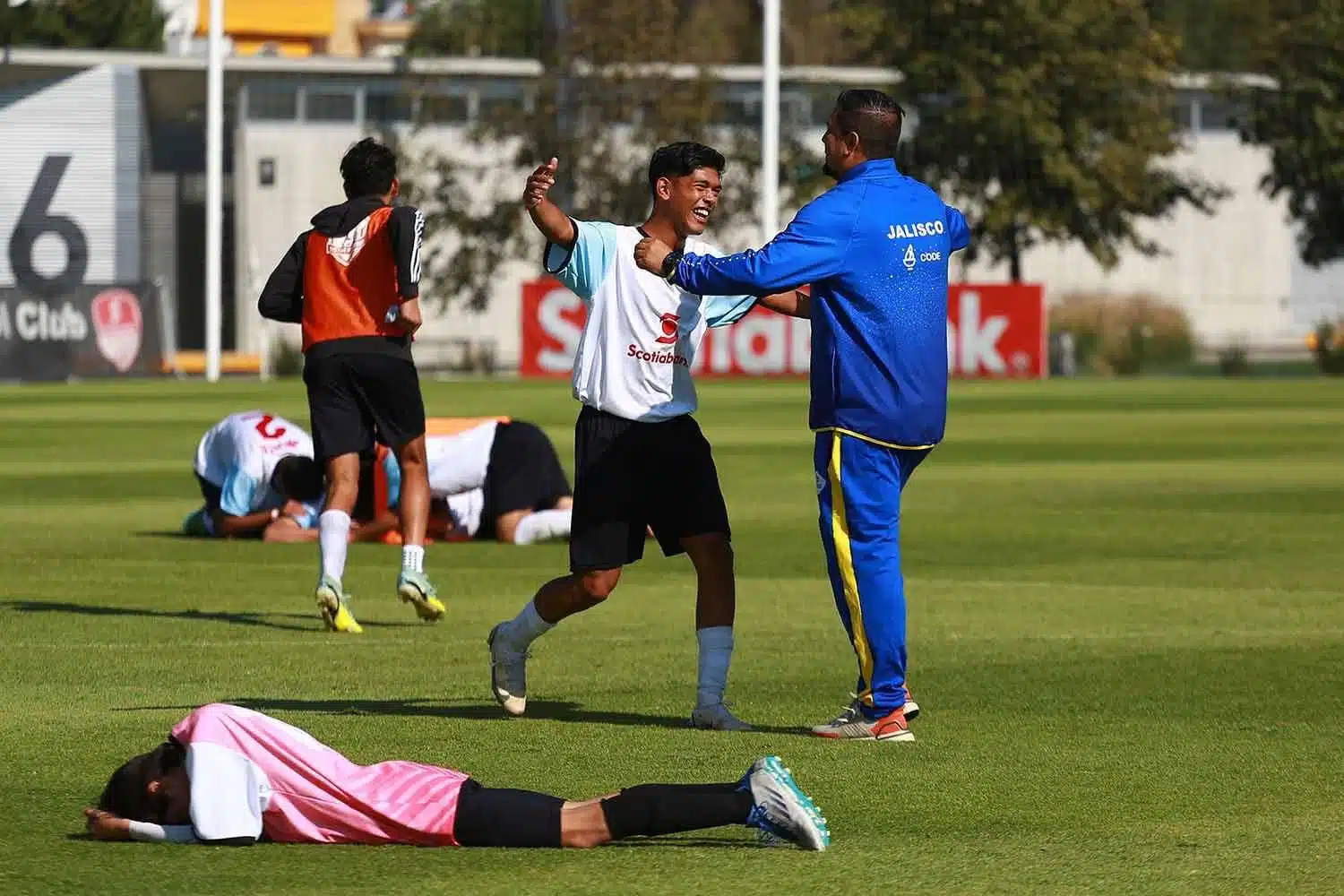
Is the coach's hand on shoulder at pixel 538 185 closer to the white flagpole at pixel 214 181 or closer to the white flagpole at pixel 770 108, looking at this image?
the white flagpole at pixel 214 181

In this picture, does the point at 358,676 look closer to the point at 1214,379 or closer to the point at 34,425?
the point at 34,425

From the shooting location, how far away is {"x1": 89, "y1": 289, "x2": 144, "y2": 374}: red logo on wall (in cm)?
4312

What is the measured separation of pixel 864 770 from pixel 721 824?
161cm

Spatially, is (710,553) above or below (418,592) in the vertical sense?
above

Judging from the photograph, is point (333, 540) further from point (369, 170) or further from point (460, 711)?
point (460, 711)

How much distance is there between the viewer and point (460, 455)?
53.5ft

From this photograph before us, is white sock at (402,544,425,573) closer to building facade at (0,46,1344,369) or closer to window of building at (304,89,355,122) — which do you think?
building facade at (0,46,1344,369)

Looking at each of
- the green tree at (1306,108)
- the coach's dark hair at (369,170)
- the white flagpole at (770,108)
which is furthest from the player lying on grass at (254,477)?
the green tree at (1306,108)

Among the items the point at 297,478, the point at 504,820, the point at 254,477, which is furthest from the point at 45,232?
the point at 504,820

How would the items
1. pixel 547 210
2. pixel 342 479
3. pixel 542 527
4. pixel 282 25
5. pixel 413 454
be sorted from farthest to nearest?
pixel 282 25 → pixel 542 527 → pixel 413 454 → pixel 342 479 → pixel 547 210

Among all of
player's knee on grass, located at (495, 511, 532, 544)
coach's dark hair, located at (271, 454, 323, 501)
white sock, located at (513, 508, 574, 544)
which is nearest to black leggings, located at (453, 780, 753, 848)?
coach's dark hair, located at (271, 454, 323, 501)

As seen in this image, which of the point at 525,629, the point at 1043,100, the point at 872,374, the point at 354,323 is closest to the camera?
the point at 872,374

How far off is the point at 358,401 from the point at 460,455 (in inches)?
159

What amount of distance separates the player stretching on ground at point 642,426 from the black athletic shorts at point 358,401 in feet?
10.4
